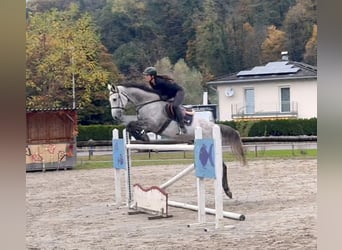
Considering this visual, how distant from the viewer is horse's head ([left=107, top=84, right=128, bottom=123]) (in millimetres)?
3081

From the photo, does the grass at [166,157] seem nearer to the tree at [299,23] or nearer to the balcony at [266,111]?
the balcony at [266,111]

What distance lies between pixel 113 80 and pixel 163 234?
4.03 feet

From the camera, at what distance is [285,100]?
4172mm

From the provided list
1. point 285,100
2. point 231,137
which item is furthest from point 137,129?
point 285,100

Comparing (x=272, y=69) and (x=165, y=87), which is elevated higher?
(x=272, y=69)

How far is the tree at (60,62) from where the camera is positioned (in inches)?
160

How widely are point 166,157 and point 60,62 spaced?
124 centimetres

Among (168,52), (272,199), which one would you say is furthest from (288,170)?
(168,52)

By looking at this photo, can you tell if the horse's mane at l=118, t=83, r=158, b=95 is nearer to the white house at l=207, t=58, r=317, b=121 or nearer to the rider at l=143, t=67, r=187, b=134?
the rider at l=143, t=67, r=187, b=134

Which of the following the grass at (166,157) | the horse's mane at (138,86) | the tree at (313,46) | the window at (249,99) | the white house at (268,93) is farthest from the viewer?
the grass at (166,157)

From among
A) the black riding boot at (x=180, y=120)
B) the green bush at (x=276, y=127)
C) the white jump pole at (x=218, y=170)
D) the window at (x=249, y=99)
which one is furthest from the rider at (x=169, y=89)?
the white jump pole at (x=218, y=170)

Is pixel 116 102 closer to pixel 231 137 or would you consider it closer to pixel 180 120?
pixel 180 120

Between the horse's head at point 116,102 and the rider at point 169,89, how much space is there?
186 mm

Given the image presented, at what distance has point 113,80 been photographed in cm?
344
